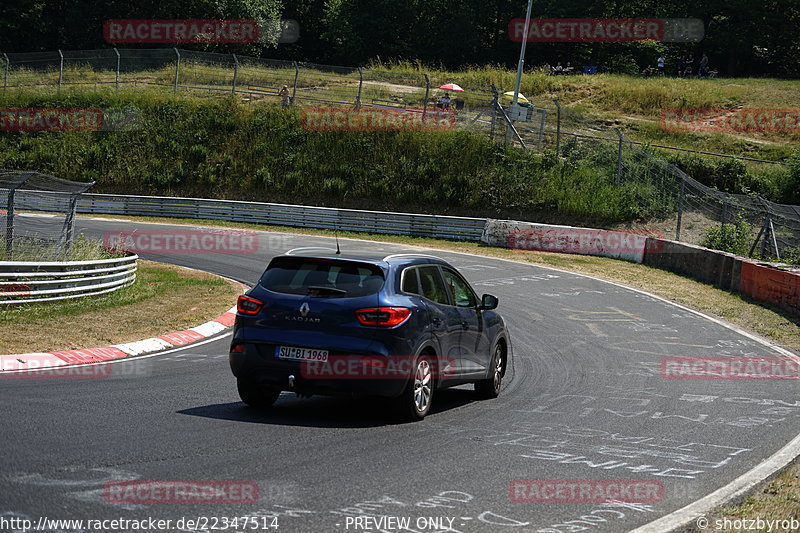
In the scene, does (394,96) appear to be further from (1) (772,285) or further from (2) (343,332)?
(2) (343,332)

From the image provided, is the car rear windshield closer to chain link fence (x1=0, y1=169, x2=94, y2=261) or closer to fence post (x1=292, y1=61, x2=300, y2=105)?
chain link fence (x1=0, y1=169, x2=94, y2=261)

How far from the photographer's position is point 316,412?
9055 mm

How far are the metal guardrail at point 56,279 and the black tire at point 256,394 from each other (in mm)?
7498

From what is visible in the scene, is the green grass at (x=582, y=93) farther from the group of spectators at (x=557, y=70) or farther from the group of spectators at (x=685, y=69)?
the group of spectators at (x=685, y=69)

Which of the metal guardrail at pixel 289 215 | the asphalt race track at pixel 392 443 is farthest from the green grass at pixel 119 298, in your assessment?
the metal guardrail at pixel 289 215

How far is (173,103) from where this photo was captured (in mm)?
46781

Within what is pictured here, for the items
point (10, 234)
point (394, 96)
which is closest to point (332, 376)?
point (10, 234)

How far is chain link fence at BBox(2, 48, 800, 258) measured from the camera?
3444cm

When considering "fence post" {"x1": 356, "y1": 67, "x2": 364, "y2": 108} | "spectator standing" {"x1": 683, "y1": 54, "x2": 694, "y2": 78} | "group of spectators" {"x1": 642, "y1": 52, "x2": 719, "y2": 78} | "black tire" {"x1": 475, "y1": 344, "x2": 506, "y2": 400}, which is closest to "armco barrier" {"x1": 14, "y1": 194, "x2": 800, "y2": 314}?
"black tire" {"x1": 475, "y1": 344, "x2": 506, "y2": 400}

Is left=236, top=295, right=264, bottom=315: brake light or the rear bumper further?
left=236, top=295, right=264, bottom=315: brake light

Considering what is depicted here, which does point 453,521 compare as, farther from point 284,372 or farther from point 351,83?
point 351,83

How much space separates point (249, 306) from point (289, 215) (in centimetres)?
2730

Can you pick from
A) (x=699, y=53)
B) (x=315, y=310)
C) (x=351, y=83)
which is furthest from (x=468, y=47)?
(x=315, y=310)

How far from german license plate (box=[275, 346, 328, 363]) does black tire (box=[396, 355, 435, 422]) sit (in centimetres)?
84
